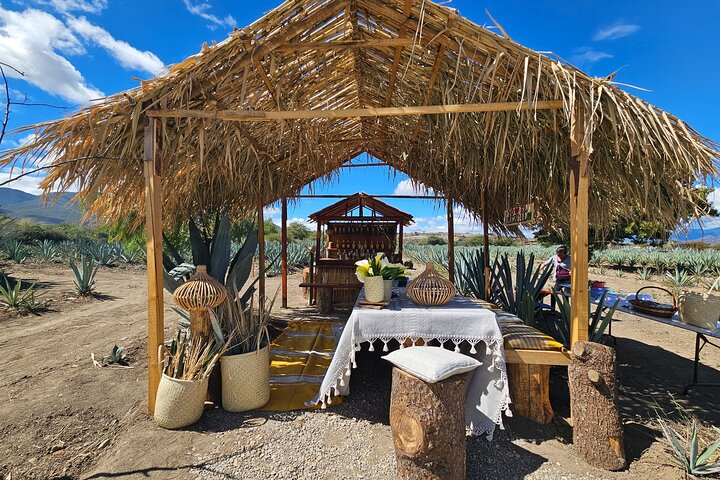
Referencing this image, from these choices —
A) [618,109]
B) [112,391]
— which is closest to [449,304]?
[618,109]

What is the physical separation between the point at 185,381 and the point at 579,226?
10.0 feet

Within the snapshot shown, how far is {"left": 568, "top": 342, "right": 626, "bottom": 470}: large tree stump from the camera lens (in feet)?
7.13

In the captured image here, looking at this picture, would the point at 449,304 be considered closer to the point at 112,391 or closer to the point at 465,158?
the point at 465,158

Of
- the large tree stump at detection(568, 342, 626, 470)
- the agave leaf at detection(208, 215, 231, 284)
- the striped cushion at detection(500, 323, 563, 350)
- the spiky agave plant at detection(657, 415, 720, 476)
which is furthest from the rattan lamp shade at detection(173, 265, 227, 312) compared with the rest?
the spiky agave plant at detection(657, 415, 720, 476)

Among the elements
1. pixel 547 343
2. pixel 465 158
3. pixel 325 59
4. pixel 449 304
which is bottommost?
pixel 547 343

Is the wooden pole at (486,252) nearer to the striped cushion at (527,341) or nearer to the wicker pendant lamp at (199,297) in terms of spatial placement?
the striped cushion at (527,341)

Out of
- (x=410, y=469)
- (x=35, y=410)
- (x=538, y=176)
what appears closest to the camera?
(x=410, y=469)

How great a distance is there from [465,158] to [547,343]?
2617mm

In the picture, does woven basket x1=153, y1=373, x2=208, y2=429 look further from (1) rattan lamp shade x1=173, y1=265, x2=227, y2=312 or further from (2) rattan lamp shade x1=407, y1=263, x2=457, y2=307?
(2) rattan lamp shade x1=407, y1=263, x2=457, y2=307

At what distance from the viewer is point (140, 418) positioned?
8.53 ft

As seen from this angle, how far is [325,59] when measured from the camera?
128 inches

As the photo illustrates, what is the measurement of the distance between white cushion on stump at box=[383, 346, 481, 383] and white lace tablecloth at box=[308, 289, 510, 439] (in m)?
0.38

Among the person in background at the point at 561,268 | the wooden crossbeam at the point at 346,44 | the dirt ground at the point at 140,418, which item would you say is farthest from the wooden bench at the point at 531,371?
the person in background at the point at 561,268

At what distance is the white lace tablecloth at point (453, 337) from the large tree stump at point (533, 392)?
29 cm
